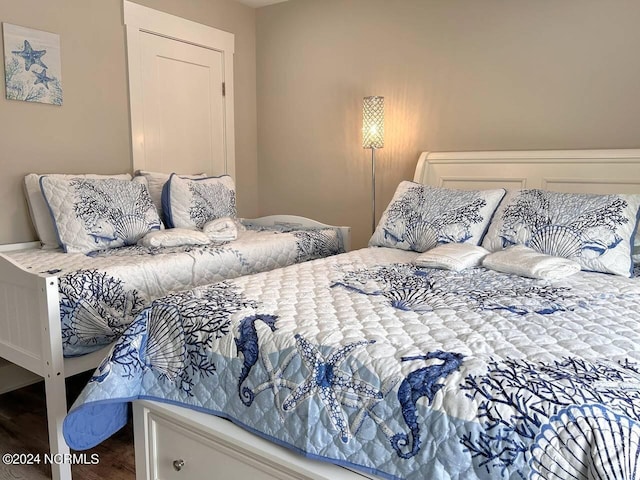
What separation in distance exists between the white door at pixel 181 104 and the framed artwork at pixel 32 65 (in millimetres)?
564

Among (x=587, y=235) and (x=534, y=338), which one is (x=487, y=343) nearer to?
(x=534, y=338)

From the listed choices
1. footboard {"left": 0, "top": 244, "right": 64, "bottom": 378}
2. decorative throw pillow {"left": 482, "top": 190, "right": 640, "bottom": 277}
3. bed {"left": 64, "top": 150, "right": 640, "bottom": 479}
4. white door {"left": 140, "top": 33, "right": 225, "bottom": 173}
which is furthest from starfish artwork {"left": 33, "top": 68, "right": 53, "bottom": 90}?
decorative throw pillow {"left": 482, "top": 190, "right": 640, "bottom": 277}

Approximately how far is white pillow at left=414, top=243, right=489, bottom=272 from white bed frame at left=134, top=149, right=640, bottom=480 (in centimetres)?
73

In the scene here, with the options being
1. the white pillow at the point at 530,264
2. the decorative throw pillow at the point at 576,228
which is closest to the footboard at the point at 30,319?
the white pillow at the point at 530,264

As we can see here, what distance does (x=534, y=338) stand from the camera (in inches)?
50.1

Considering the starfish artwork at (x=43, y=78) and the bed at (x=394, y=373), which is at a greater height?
the starfish artwork at (x=43, y=78)

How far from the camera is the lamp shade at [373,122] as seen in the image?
3080 millimetres

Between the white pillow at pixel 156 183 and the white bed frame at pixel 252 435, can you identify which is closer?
the white bed frame at pixel 252 435

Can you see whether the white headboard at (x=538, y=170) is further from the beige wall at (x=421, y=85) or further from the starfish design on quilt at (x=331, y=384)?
the starfish design on quilt at (x=331, y=384)

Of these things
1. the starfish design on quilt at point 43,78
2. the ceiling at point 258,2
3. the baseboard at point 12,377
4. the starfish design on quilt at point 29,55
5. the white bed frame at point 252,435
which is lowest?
the baseboard at point 12,377

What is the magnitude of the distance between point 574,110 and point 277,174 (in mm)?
2085

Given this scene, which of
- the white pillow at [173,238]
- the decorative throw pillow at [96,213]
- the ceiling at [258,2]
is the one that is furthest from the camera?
the ceiling at [258,2]

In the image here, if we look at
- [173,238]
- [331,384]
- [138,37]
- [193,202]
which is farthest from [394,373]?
[138,37]

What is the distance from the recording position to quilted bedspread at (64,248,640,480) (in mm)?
961
